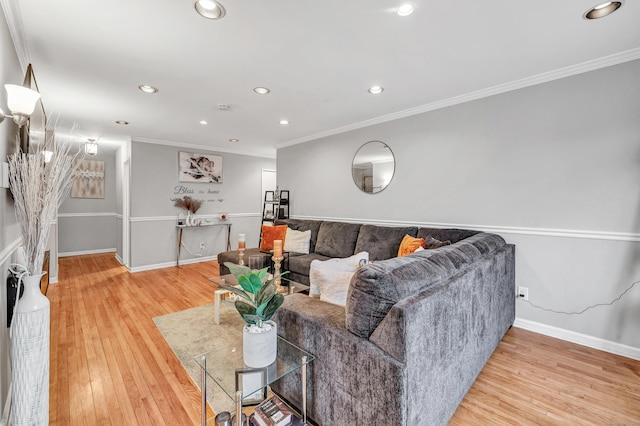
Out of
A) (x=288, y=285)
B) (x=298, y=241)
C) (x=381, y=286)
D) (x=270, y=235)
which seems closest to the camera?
(x=381, y=286)

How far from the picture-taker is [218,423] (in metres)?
1.21

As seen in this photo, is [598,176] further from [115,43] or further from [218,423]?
[115,43]

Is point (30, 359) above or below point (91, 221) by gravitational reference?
below

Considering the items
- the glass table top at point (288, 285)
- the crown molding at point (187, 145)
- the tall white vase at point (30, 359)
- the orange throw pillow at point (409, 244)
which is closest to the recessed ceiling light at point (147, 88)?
the glass table top at point (288, 285)

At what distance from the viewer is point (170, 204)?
532cm

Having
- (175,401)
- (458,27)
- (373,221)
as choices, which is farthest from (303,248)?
(458,27)

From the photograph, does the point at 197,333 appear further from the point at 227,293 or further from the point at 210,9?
the point at 210,9

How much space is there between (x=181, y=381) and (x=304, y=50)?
2.59 meters

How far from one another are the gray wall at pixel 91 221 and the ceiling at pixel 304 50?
3673 mm

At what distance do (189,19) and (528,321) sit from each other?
149 inches

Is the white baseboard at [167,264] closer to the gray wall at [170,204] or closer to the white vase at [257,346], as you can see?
the gray wall at [170,204]

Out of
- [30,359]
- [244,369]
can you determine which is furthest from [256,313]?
[30,359]

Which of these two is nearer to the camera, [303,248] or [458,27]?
[458,27]

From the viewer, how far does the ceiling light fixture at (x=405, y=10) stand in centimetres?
165
